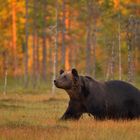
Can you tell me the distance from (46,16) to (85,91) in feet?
146

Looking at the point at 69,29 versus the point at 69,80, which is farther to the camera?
the point at 69,29

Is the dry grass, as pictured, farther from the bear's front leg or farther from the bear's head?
the bear's head

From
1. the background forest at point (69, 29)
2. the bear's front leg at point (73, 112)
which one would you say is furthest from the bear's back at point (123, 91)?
the background forest at point (69, 29)

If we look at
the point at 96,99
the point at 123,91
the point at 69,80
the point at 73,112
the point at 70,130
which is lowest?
the point at 70,130

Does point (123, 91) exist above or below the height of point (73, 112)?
above

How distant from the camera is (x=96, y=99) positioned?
1576 centimetres

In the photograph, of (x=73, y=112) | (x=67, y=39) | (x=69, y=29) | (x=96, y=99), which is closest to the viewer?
(x=96, y=99)

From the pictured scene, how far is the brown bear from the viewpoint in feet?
51.6

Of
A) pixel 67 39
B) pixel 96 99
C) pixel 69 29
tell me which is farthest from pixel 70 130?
pixel 67 39

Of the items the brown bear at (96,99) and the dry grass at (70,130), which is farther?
the brown bear at (96,99)

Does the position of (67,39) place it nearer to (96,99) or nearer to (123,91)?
(123,91)

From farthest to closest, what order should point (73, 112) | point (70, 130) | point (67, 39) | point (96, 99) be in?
point (67, 39)
point (73, 112)
point (96, 99)
point (70, 130)

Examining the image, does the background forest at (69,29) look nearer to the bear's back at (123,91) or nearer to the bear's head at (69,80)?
the bear's back at (123,91)

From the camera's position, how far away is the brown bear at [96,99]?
51.6ft
